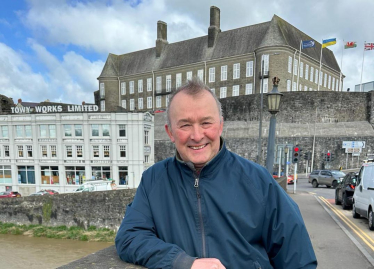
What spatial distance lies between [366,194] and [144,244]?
30.0 ft

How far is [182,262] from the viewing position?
1249mm

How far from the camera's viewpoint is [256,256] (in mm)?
1386

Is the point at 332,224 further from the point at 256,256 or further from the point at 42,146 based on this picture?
the point at 42,146

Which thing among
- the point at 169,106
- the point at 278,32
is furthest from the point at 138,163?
the point at 278,32

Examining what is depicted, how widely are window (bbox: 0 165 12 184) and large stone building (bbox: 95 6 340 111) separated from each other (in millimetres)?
22907

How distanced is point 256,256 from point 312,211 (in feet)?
34.4

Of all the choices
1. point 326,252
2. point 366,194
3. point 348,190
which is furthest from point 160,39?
point 326,252

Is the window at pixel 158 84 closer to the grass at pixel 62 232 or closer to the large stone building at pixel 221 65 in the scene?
the large stone building at pixel 221 65

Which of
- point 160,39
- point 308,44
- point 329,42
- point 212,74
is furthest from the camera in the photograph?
point 160,39

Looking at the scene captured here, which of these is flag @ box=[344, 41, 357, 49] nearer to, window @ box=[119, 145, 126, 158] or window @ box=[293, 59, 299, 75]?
window @ box=[293, 59, 299, 75]

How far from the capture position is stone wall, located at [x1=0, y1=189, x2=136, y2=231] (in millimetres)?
15344

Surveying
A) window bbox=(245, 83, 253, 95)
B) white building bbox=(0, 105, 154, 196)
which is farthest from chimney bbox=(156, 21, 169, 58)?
white building bbox=(0, 105, 154, 196)

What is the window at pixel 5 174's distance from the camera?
90.8 feet

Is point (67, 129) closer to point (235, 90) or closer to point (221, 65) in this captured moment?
point (235, 90)
